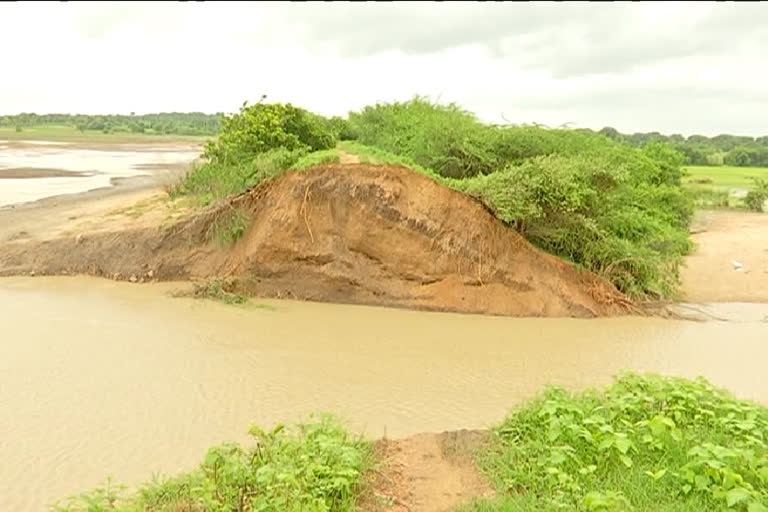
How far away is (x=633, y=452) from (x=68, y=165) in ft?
114

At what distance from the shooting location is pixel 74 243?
11875 millimetres

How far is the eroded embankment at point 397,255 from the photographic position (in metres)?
10.0

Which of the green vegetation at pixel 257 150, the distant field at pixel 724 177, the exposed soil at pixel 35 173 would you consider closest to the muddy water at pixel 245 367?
the green vegetation at pixel 257 150

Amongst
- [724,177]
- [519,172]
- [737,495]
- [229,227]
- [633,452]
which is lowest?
[633,452]

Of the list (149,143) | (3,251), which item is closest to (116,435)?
(3,251)

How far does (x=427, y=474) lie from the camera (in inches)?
179

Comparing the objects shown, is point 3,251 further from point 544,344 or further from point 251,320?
point 544,344

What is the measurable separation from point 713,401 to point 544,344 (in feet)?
11.0

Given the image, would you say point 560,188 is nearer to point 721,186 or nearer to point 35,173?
point 35,173

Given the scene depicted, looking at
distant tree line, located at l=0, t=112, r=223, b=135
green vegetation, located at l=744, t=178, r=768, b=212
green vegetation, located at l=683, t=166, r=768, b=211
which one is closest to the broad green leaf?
green vegetation, located at l=683, t=166, r=768, b=211

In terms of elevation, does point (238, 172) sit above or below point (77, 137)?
below

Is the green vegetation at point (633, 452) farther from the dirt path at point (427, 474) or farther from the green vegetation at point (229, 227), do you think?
the green vegetation at point (229, 227)

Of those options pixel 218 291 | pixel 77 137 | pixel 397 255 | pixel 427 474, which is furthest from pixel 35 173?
pixel 77 137

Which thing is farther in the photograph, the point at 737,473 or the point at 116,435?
the point at 116,435
